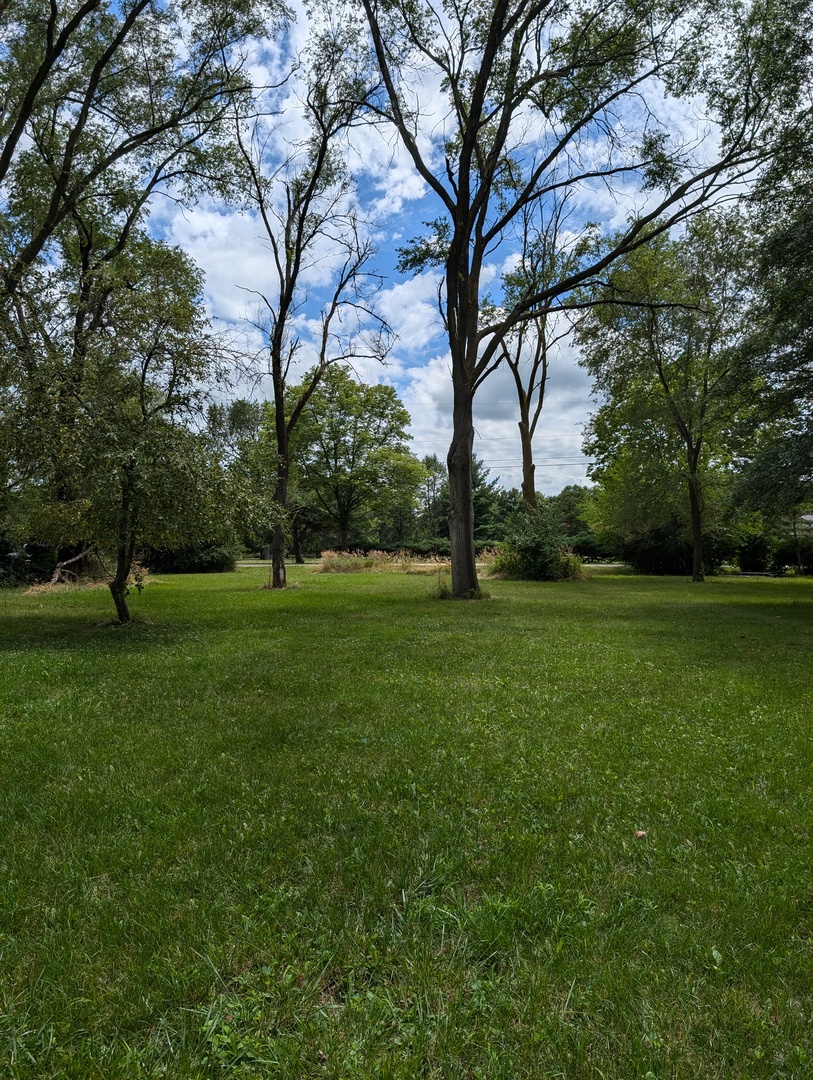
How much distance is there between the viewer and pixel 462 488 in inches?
531

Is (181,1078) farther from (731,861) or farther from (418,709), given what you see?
(418,709)

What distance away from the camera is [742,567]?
30.3 meters

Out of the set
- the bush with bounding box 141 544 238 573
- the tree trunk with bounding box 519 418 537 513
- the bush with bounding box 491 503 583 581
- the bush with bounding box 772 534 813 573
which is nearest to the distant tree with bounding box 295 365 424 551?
the bush with bounding box 141 544 238 573

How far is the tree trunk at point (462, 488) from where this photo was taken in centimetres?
1344

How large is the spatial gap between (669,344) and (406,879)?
2365 cm

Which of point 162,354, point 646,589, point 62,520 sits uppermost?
point 162,354

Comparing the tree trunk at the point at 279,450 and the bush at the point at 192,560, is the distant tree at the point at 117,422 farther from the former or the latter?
the bush at the point at 192,560

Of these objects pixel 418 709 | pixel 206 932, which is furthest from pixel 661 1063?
pixel 418 709

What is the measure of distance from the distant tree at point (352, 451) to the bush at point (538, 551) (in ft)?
60.4

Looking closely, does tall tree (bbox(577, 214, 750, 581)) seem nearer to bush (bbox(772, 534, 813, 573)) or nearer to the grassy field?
bush (bbox(772, 534, 813, 573))

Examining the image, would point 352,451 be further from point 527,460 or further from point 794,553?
point 794,553

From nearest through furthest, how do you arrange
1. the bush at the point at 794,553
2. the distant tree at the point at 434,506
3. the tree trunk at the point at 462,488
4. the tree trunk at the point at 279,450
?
the tree trunk at the point at 462,488 < the tree trunk at the point at 279,450 < the bush at the point at 794,553 < the distant tree at the point at 434,506

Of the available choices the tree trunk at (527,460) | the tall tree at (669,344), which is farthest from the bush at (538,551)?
the tall tree at (669,344)

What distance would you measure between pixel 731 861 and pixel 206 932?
2.35 meters
